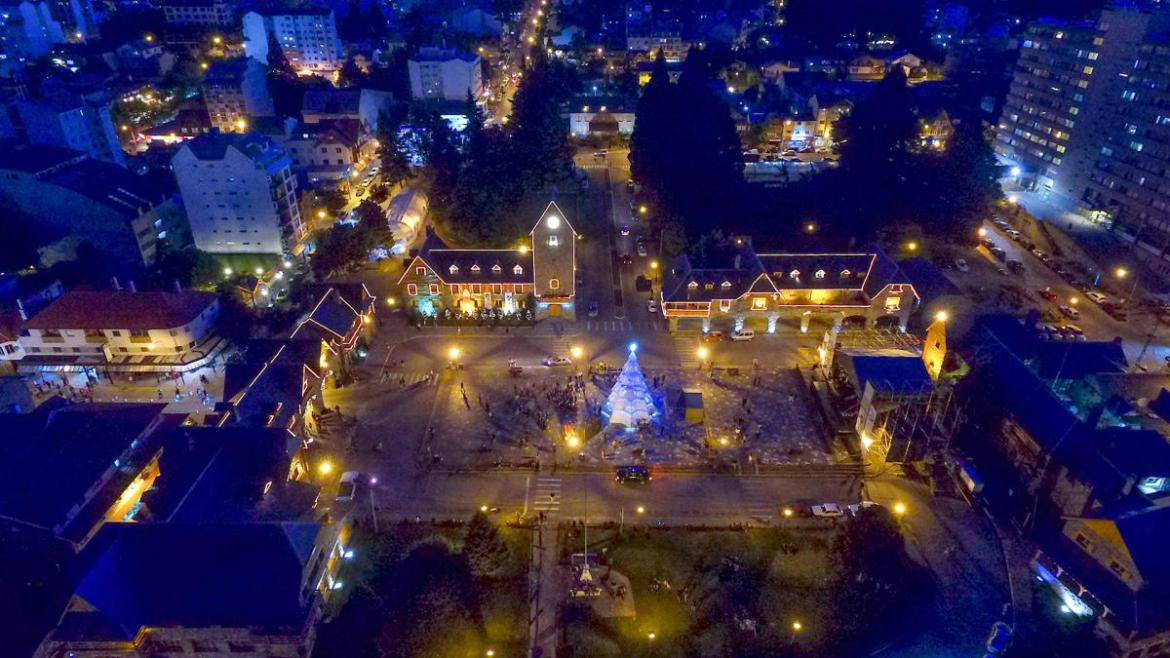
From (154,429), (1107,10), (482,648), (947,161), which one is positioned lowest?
(482,648)

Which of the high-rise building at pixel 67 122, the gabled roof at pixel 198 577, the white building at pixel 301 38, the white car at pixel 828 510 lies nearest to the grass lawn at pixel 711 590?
the white car at pixel 828 510

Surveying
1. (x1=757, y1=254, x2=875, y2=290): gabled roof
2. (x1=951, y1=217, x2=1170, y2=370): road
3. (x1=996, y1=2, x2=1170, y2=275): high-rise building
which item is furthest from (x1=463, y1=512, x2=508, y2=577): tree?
(x1=996, y1=2, x2=1170, y2=275): high-rise building

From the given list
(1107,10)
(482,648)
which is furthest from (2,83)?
(1107,10)

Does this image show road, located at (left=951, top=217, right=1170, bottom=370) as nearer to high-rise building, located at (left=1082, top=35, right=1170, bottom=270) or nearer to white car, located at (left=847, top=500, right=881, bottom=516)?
high-rise building, located at (left=1082, top=35, right=1170, bottom=270)

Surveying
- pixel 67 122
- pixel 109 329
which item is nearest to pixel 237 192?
pixel 109 329

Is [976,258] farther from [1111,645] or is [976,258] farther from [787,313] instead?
[1111,645]

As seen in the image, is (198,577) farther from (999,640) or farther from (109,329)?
(999,640)

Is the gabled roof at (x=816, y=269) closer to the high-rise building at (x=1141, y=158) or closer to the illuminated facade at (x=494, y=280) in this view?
the illuminated facade at (x=494, y=280)
